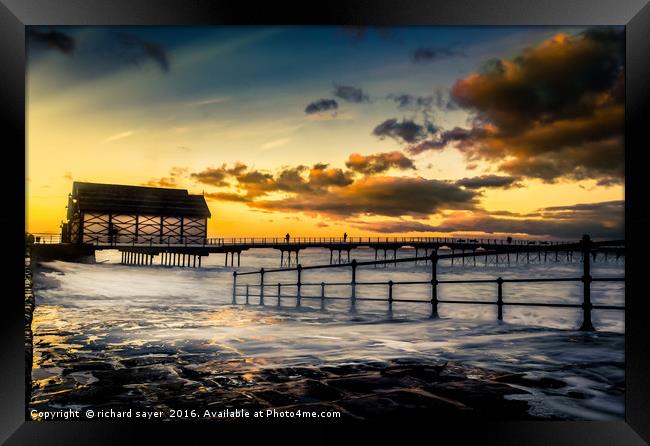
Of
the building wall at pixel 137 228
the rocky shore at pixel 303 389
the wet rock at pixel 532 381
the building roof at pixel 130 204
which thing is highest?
the building roof at pixel 130 204

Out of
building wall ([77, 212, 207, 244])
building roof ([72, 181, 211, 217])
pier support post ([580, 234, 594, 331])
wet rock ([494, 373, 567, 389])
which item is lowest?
wet rock ([494, 373, 567, 389])

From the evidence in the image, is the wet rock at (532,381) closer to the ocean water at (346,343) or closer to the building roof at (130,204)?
the ocean water at (346,343)

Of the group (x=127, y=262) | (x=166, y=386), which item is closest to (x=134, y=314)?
(x=166, y=386)

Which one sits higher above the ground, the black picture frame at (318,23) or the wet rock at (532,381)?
the black picture frame at (318,23)

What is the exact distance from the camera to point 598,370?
15.6 feet

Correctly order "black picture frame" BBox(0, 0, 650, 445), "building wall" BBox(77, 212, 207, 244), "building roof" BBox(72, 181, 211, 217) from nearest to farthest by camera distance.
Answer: "black picture frame" BBox(0, 0, 650, 445), "building roof" BBox(72, 181, 211, 217), "building wall" BBox(77, 212, 207, 244)

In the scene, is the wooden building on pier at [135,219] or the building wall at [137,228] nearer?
the wooden building on pier at [135,219]

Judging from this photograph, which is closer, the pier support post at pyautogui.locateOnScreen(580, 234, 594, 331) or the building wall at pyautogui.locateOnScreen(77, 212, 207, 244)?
the pier support post at pyautogui.locateOnScreen(580, 234, 594, 331)

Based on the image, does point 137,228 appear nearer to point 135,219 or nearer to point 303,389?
point 135,219

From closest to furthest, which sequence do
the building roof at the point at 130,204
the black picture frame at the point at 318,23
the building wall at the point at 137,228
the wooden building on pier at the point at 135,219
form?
1. the black picture frame at the point at 318,23
2. the building roof at the point at 130,204
3. the wooden building on pier at the point at 135,219
4. the building wall at the point at 137,228

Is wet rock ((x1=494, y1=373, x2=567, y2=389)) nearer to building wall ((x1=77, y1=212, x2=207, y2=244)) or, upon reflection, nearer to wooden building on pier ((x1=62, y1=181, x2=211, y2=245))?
wooden building on pier ((x1=62, y1=181, x2=211, y2=245))

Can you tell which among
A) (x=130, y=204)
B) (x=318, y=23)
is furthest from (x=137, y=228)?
(x=318, y=23)

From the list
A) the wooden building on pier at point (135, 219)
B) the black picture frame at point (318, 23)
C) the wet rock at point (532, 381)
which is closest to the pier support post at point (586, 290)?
the black picture frame at point (318, 23)

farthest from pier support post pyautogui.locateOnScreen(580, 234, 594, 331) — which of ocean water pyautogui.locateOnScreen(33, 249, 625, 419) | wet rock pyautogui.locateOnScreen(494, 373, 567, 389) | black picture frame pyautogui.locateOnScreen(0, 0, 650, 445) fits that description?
wet rock pyautogui.locateOnScreen(494, 373, 567, 389)
